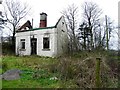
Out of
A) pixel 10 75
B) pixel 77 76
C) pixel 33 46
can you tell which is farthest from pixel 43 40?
pixel 77 76

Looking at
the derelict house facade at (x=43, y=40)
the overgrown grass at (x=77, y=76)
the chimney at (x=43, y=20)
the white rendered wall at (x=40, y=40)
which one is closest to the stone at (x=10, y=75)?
the overgrown grass at (x=77, y=76)

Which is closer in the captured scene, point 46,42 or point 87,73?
point 87,73

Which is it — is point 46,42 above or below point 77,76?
above

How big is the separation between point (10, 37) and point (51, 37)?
10.9 metres

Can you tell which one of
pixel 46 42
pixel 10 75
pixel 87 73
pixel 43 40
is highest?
pixel 43 40

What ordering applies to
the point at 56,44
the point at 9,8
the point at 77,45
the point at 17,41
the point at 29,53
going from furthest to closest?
1. the point at 9,8
2. the point at 17,41
3. the point at 29,53
4. the point at 56,44
5. the point at 77,45

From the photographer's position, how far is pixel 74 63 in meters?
7.93

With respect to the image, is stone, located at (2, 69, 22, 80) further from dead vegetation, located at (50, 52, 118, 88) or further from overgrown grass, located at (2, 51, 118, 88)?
dead vegetation, located at (50, 52, 118, 88)

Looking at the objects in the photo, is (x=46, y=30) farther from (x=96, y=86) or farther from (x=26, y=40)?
(x=96, y=86)

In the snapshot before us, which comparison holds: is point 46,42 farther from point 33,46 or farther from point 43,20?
point 43,20

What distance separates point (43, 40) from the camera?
78.4 ft

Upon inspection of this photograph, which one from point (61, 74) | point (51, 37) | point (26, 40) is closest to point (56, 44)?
point (51, 37)

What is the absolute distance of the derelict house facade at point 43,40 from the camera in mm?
22844

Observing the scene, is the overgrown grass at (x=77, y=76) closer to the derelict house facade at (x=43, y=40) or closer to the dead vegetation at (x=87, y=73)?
the dead vegetation at (x=87, y=73)
